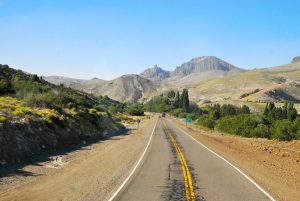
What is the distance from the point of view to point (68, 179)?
17875mm

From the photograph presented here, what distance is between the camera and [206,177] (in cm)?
1814

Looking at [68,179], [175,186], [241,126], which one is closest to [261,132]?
[241,126]

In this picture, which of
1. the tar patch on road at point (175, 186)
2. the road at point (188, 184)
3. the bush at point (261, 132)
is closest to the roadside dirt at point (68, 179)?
the road at point (188, 184)

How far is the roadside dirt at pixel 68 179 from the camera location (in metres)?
14.4

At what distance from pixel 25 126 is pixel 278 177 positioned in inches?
724

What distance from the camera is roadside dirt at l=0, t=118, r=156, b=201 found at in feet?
47.1

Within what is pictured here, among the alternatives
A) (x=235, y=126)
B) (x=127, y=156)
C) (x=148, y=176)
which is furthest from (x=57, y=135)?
(x=235, y=126)

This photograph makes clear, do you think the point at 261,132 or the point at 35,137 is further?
the point at 261,132

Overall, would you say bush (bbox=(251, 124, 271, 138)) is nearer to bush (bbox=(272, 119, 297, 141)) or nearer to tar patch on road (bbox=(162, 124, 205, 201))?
bush (bbox=(272, 119, 297, 141))

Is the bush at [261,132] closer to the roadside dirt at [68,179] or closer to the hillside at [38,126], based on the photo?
the hillside at [38,126]

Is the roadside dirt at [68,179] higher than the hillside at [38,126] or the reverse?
the reverse

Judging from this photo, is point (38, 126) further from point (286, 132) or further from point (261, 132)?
point (261, 132)

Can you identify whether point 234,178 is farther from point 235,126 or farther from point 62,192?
point 235,126

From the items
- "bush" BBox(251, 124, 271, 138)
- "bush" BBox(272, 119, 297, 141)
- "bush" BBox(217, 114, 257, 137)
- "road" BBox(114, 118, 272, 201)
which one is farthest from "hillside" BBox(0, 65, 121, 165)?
"bush" BBox(217, 114, 257, 137)
